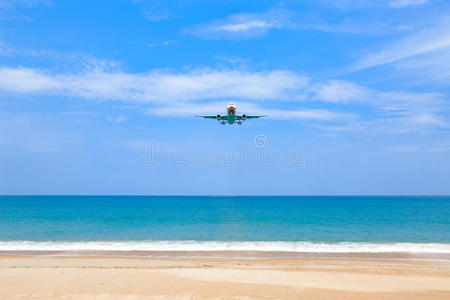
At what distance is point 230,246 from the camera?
26625mm

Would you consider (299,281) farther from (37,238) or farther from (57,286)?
(37,238)

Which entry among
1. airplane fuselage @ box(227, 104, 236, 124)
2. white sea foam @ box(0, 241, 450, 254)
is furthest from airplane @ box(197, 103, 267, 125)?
white sea foam @ box(0, 241, 450, 254)

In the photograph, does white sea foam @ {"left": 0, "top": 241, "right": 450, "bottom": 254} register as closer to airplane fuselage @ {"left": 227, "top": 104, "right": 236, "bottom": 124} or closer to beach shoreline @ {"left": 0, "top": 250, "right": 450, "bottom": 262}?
beach shoreline @ {"left": 0, "top": 250, "right": 450, "bottom": 262}

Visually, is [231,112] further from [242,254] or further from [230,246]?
[242,254]

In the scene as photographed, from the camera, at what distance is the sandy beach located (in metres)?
13.6

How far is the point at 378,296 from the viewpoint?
44.1 feet

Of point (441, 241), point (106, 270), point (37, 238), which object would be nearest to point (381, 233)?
point (441, 241)

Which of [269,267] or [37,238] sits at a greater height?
[269,267]

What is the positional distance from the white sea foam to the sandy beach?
4.14 metres

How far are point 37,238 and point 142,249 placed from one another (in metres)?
14.1

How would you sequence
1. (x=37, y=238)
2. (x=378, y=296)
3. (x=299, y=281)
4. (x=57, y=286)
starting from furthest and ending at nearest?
(x=37, y=238) < (x=299, y=281) < (x=57, y=286) < (x=378, y=296)

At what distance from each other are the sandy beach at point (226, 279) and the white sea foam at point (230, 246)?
414 centimetres

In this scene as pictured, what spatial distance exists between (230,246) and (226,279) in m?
11.0

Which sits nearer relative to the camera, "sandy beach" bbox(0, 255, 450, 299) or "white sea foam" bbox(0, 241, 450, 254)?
"sandy beach" bbox(0, 255, 450, 299)
